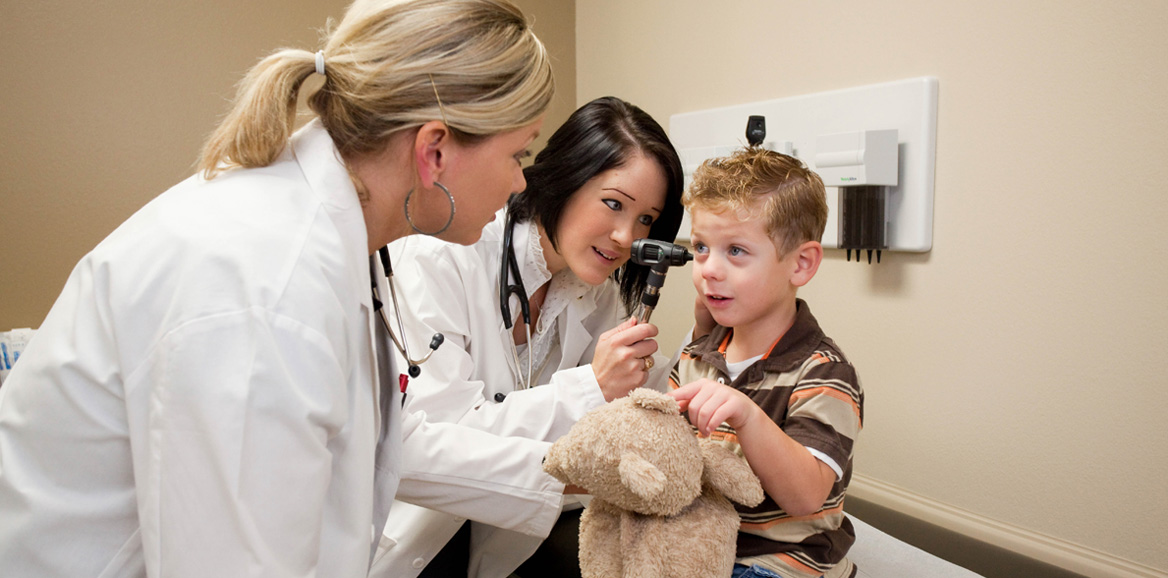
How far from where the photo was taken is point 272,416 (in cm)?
69

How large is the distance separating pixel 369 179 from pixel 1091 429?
1.29 meters

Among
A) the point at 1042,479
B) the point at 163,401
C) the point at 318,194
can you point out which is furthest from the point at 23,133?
the point at 1042,479

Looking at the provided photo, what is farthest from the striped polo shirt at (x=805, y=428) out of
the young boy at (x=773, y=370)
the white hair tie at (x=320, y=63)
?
the white hair tie at (x=320, y=63)

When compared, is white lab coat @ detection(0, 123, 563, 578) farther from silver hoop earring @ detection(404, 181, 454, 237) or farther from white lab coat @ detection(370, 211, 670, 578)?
white lab coat @ detection(370, 211, 670, 578)

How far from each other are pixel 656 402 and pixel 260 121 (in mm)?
588

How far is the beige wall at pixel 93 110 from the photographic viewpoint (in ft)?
5.57

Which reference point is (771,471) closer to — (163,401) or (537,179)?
(163,401)

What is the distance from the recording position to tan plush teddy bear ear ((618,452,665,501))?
2.77ft

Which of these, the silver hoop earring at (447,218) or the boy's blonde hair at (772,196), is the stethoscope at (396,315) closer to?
the silver hoop earring at (447,218)

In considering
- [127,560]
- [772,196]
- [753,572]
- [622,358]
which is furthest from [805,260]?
[127,560]

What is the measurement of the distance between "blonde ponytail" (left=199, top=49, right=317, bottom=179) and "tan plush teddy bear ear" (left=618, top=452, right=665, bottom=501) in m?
0.56

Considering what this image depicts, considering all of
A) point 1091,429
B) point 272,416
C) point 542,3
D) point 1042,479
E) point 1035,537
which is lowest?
point 1035,537

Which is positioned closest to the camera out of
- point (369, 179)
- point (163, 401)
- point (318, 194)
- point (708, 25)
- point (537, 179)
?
point (163, 401)

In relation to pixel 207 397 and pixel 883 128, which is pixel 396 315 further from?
pixel 883 128
